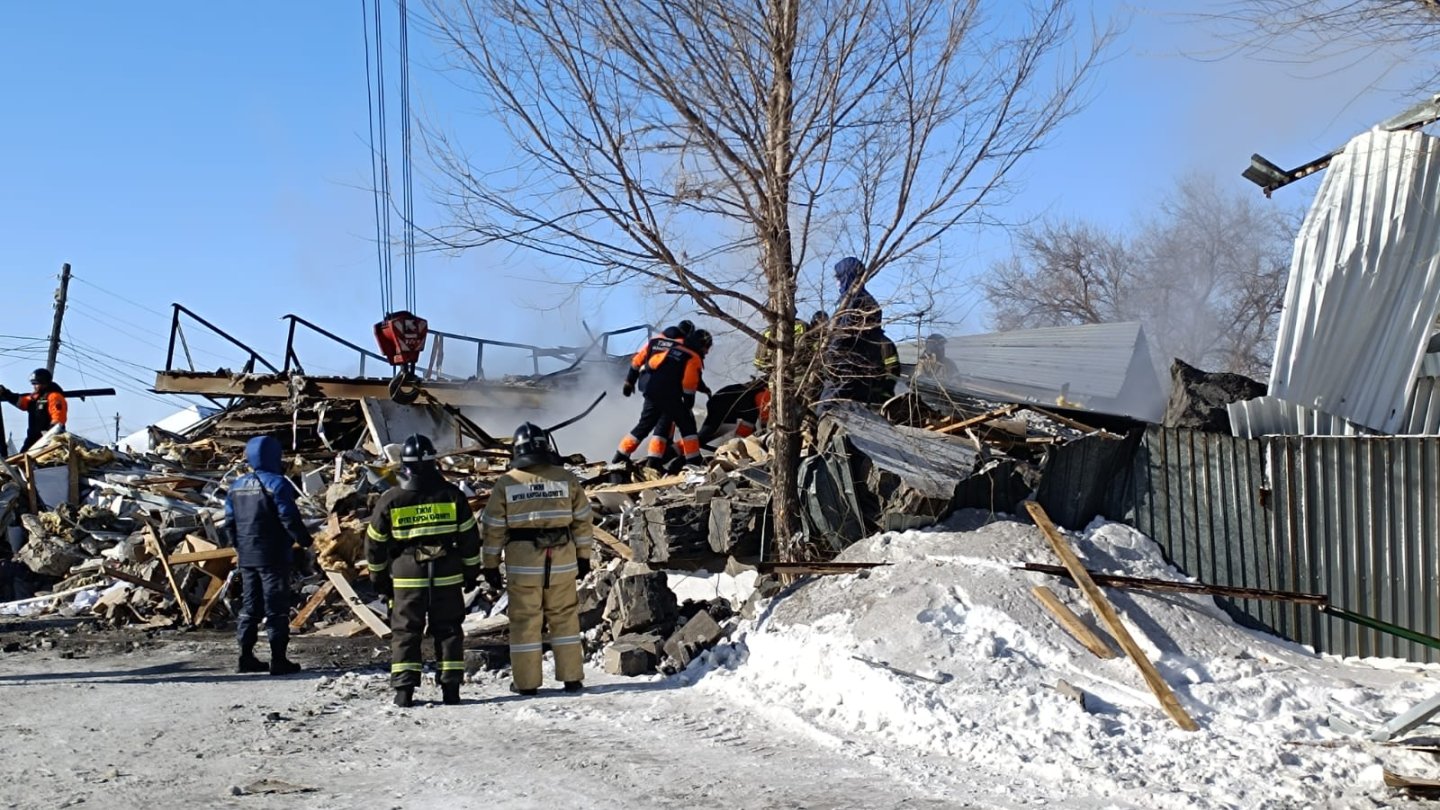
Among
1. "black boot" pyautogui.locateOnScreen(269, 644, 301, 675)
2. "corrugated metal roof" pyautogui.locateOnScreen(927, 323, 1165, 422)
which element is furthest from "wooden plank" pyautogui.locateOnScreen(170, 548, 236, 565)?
"corrugated metal roof" pyautogui.locateOnScreen(927, 323, 1165, 422)

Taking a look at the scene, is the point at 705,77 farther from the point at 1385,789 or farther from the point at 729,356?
the point at 1385,789

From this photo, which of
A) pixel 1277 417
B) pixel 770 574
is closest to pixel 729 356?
pixel 770 574

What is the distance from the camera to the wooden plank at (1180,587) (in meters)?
7.79

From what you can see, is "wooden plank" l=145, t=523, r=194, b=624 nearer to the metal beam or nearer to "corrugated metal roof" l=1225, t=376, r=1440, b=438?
the metal beam

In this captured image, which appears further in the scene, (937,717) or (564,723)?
(564,723)

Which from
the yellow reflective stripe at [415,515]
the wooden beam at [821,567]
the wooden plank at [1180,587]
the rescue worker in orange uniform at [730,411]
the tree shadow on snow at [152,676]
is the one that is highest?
the rescue worker in orange uniform at [730,411]

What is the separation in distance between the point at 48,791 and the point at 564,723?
8.33 feet

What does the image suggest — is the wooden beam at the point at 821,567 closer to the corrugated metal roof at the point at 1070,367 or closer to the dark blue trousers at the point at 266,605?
the dark blue trousers at the point at 266,605

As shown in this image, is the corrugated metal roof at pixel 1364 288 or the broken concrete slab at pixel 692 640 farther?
the corrugated metal roof at pixel 1364 288

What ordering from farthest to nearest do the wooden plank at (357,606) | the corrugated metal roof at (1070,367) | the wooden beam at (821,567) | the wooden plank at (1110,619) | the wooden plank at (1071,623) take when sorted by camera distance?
the corrugated metal roof at (1070,367), the wooden plank at (357,606), the wooden beam at (821,567), the wooden plank at (1071,623), the wooden plank at (1110,619)

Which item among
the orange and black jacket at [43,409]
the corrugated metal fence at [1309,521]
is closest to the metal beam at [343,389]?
the orange and black jacket at [43,409]

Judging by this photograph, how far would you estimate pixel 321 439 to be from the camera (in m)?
15.9

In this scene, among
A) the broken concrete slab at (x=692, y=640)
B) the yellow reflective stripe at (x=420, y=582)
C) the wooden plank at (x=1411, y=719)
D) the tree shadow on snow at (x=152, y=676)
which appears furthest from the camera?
the tree shadow on snow at (x=152, y=676)

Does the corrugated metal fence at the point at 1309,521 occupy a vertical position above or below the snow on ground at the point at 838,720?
above
